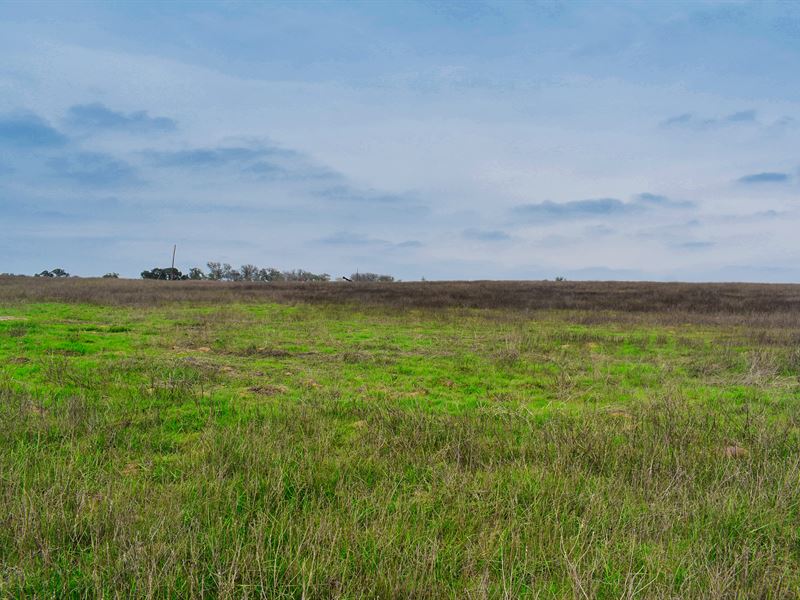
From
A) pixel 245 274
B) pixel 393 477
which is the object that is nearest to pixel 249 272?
pixel 245 274

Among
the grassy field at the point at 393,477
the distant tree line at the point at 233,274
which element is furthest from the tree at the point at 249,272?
the grassy field at the point at 393,477

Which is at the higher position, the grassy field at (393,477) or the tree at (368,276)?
the tree at (368,276)

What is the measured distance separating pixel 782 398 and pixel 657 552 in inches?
322

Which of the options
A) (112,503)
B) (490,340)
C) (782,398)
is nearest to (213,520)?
(112,503)

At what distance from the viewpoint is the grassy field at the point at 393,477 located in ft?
11.6

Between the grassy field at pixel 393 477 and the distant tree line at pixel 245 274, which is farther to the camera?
the distant tree line at pixel 245 274

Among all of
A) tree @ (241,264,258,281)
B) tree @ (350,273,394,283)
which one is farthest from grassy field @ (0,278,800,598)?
tree @ (241,264,258,281)

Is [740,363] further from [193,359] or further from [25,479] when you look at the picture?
[25,479]

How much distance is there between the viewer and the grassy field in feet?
11.6

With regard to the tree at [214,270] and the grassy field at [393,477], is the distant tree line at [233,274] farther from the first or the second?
the grassy field at [393,477]

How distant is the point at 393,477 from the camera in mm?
5363

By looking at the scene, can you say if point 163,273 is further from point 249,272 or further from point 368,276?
point 368,276

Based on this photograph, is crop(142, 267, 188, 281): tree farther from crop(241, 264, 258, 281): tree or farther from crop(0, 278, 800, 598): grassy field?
crop(0, 278, 800, 598): grassy field

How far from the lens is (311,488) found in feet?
16.8
